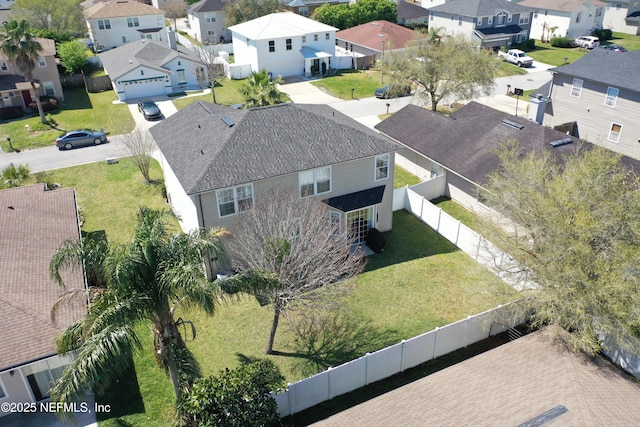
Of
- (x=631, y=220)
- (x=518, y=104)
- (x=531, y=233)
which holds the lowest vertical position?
(x=518, y=104)

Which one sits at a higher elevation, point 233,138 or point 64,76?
point 233,138

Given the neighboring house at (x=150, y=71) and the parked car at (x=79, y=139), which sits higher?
the neighboring house at (x=150, y=71)

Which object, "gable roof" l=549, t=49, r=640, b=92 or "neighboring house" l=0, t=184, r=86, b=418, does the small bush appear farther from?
"neighboring house" l=0, t=184, r=86, b=418

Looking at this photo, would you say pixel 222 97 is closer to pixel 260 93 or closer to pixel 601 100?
pixel 260 93

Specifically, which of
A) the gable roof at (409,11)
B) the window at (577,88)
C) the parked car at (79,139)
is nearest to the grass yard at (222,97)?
the parked car at (79,139)

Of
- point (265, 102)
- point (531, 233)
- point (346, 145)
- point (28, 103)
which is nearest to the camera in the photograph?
point (531, 233)

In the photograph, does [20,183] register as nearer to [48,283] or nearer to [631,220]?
[48,283]

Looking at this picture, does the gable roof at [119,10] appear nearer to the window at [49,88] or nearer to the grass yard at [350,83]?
the window at [49,88]

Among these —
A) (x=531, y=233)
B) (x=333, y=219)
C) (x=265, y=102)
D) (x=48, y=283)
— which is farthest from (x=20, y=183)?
(x=531, y=233)
